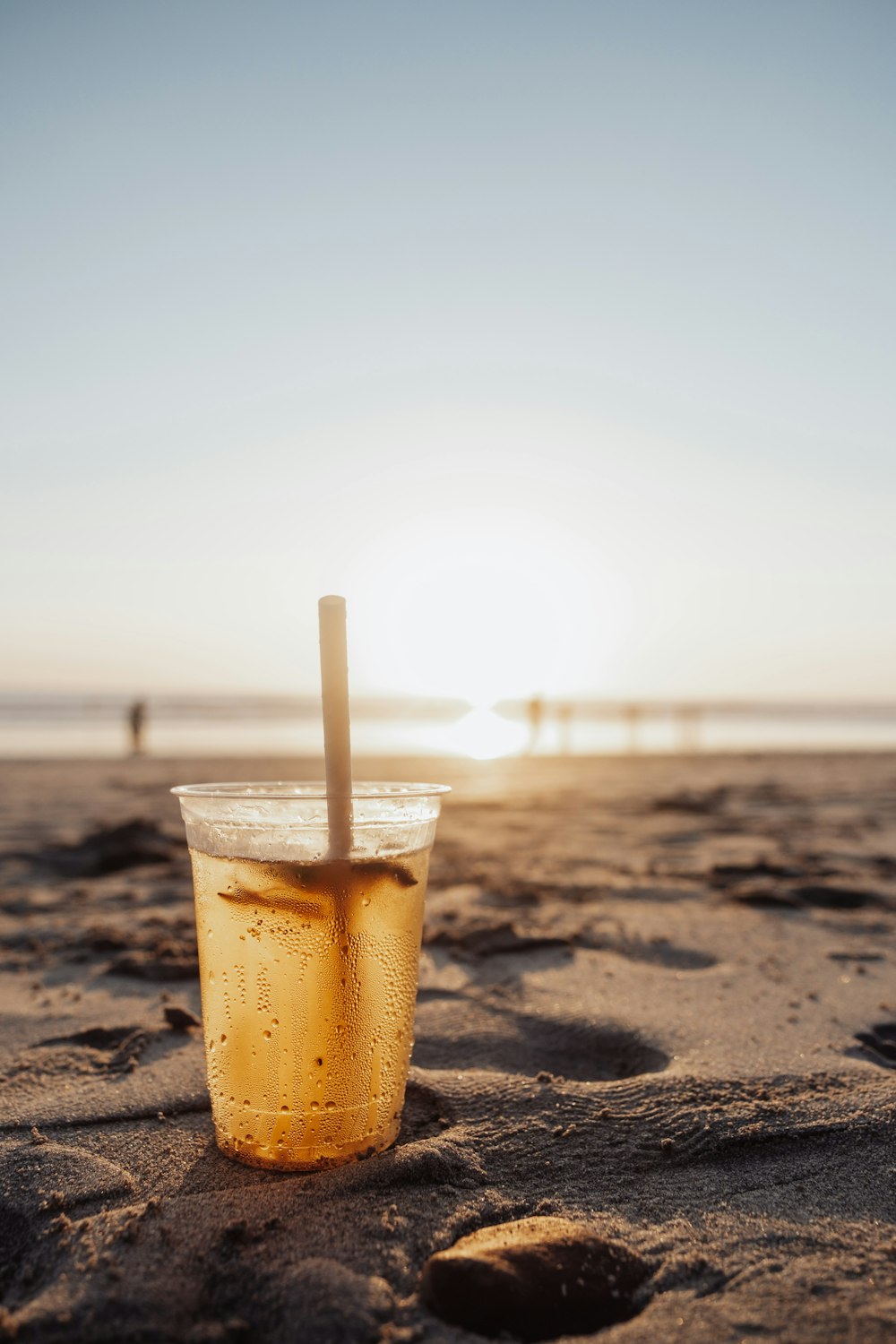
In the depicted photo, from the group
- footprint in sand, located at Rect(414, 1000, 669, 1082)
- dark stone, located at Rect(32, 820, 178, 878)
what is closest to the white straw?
footprint in sand, located at Rect(414, 1000, 669, 1082)

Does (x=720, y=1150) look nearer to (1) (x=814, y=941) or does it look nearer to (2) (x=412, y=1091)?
(2) (x=412, y=1091)

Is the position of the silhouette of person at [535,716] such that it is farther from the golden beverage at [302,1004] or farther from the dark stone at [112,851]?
the golden beverage at [302,1004]

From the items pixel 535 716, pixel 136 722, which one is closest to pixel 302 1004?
pixel 136 722

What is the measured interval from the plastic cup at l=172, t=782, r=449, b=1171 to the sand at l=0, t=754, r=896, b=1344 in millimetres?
89

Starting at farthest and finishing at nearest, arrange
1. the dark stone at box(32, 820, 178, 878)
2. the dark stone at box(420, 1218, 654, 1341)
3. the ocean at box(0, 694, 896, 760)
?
the ocean at box(0, 694, 896, 760), the dark stone at box(32, 820, 178, 878), the dark stone at box(420, 1218, 654, 1341)

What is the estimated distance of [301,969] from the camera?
1.66 m

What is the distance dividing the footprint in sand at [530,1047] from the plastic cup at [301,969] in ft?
1.95

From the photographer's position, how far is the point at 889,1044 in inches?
92.0

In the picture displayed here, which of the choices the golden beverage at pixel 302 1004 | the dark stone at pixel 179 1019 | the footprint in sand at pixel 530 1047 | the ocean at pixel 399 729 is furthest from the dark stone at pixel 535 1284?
the ocean at pixel 399 729

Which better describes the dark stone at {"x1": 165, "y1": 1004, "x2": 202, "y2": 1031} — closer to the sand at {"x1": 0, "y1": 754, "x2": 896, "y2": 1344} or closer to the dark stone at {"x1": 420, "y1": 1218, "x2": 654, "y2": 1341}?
the sand at {"x1": 0, "y1": 754, "x2": 896, "y2": 1344}

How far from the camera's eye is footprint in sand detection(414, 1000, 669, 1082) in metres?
2.28

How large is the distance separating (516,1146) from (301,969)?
58cm

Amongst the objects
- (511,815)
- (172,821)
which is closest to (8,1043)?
(172,821)

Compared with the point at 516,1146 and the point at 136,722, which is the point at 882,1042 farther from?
the point at 136,722
